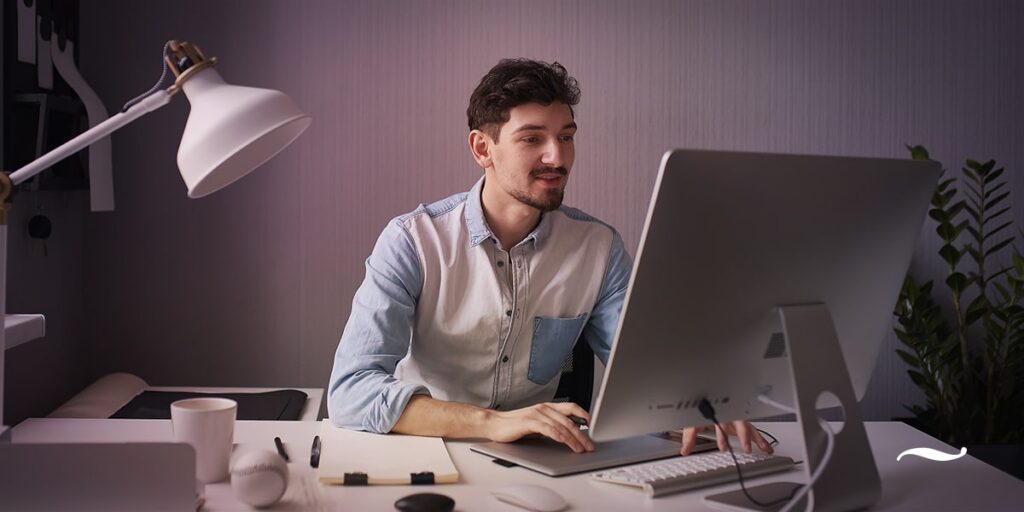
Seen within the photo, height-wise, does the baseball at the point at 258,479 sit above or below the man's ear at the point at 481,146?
below

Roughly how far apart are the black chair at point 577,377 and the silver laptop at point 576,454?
1.90ft

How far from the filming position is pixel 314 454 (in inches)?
56.1

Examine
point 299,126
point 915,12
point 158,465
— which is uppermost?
point 915,12

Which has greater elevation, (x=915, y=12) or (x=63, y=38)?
(x=915, y=12)

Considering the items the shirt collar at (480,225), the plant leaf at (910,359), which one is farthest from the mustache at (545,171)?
the plant leaf at (910,359)

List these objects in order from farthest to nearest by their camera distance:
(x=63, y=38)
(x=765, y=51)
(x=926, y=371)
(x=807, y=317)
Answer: (x=765, y=51) < (x=926, y=371) < (x=63, y=38) < (x=807, y=317)

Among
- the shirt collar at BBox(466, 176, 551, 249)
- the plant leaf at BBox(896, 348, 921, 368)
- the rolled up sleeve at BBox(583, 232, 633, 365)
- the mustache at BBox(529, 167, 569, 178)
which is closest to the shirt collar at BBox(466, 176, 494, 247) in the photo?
the shirt collar at BBox(466, 176, 551, 249)

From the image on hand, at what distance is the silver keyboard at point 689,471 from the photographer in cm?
132

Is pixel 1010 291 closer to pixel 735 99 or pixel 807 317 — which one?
pixel 735 99

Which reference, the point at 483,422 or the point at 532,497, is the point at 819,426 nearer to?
the point at 532,497

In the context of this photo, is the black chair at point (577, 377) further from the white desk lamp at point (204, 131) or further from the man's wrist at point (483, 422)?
the white desk lamp at point (204, 131)

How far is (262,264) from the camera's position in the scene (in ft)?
10.4

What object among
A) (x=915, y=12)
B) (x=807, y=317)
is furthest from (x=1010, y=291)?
(x=807, y=317)

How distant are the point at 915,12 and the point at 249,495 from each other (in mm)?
2991
